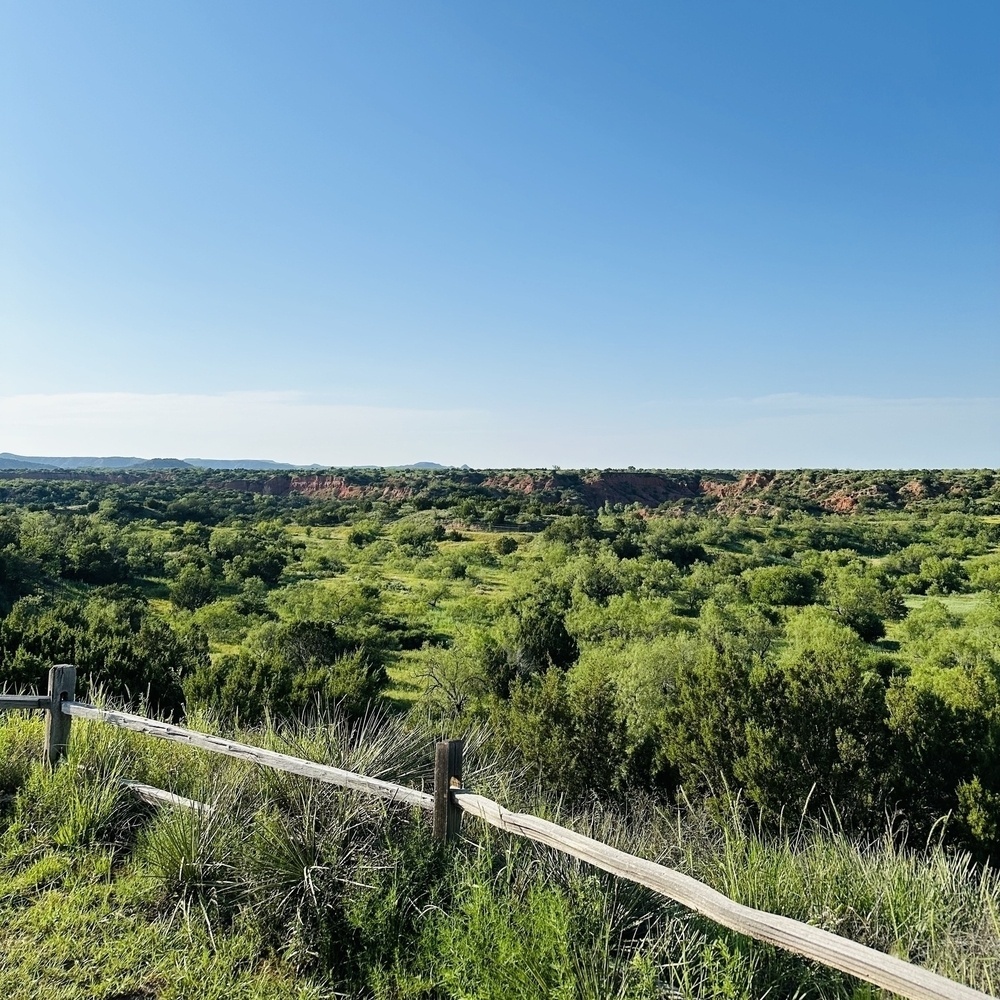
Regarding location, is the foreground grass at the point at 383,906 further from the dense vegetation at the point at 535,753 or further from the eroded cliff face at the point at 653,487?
the eroded cliff face at the point at 653,487

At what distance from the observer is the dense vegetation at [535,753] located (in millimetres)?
3684

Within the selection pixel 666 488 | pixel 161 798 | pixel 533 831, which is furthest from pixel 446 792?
pixel 666 488

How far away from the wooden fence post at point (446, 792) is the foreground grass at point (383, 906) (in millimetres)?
125

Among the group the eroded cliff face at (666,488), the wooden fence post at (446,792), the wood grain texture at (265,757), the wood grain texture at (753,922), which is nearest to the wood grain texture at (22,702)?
the wood grain texture at (265,757)

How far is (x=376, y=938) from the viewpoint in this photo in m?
3.87

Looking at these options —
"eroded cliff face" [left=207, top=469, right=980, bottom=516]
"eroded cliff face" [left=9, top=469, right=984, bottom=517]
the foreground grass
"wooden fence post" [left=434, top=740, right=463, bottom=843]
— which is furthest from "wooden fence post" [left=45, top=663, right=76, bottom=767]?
"eroded cliff face" [left=207, top=469, right=980, bottom=516]

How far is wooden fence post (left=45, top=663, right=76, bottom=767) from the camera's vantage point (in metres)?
5.84

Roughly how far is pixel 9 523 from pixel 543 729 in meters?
39.2

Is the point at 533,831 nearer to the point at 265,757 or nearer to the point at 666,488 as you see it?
the point at 265,757

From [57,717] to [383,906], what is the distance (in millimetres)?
3735

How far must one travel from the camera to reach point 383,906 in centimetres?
391

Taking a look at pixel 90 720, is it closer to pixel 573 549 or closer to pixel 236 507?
pixel 573 549

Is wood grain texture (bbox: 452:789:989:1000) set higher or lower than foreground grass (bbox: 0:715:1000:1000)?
higher

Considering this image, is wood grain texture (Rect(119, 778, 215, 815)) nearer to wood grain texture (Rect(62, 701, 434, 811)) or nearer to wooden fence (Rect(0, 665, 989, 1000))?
wooden fence (Rect(0, 665, 989, 1000))
